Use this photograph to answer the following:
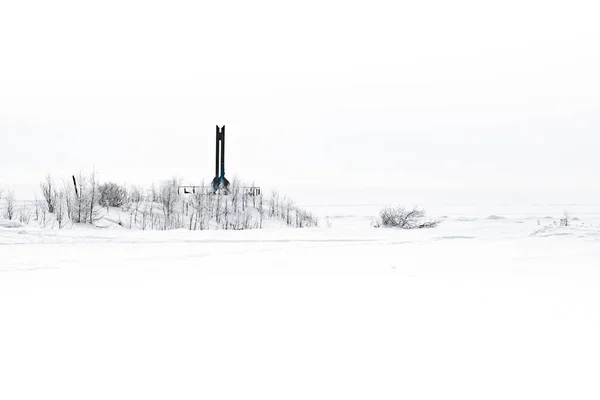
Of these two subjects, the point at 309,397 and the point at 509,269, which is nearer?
the point at 309,397

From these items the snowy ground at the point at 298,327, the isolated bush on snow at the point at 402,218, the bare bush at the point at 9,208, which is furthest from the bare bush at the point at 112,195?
the snowy ground at the point at 298,327

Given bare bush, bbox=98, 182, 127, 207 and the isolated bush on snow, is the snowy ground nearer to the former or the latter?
the isolated bush on snow

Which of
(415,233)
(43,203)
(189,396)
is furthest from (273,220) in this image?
(189,396)

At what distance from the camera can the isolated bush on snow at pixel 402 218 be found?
2117cm

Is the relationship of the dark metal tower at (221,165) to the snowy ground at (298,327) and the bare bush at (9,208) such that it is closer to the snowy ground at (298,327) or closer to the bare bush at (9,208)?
the bare bush at (9,208)

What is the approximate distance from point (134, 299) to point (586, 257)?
7.81 meters

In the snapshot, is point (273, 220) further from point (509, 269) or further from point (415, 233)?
point (509, 269)

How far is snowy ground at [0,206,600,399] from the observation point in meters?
3.43

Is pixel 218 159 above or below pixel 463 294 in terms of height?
above

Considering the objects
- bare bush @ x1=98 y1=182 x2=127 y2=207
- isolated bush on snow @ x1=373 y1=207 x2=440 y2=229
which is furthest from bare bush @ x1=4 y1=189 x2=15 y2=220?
isolated bush on snow @ x1=373 y1=207 x2=440 y2=229

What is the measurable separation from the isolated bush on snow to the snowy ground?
36.9 ft

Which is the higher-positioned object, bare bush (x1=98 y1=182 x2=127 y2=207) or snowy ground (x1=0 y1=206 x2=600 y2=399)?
bare bush (x1=98 y1=182 x2=127 y2=207)

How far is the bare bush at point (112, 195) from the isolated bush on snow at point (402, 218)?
1568 cm

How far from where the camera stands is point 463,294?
A: 6.32 m
